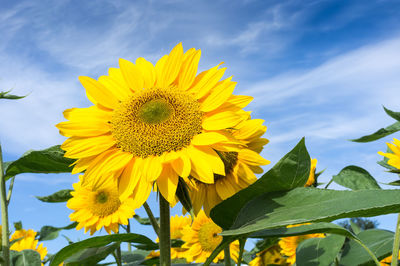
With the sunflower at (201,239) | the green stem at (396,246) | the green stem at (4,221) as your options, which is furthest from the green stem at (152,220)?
the sunflower at (201,239)

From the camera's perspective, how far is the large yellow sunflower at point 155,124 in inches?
46.2

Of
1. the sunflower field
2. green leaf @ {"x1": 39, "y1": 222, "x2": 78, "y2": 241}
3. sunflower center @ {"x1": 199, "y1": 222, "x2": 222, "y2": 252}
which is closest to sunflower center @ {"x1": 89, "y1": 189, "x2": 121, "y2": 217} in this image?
sunflower center @ {"x1": 199, "y1": 222, "x2": 222, "y2": 252}

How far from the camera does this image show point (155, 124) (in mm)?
1298

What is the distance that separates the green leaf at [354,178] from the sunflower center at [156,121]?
1190 mm

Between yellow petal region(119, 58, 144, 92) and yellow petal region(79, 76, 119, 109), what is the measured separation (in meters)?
0.07

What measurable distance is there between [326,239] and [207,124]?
31.5 inches

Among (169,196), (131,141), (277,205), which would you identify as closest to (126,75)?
(131,141)

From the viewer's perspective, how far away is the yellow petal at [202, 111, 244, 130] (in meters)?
1.18

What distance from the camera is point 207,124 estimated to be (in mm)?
1232

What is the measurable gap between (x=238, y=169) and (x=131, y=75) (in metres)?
0.47

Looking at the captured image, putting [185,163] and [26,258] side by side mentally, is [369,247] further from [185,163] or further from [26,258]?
[26,258]

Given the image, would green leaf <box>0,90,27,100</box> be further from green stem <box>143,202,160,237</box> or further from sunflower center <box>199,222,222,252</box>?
sunflower center <box>199,222,222,252</box>

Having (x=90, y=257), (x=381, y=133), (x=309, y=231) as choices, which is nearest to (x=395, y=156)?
(x=381, y=133)

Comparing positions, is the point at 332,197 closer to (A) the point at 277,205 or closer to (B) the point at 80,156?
(A) the point at 277,205
